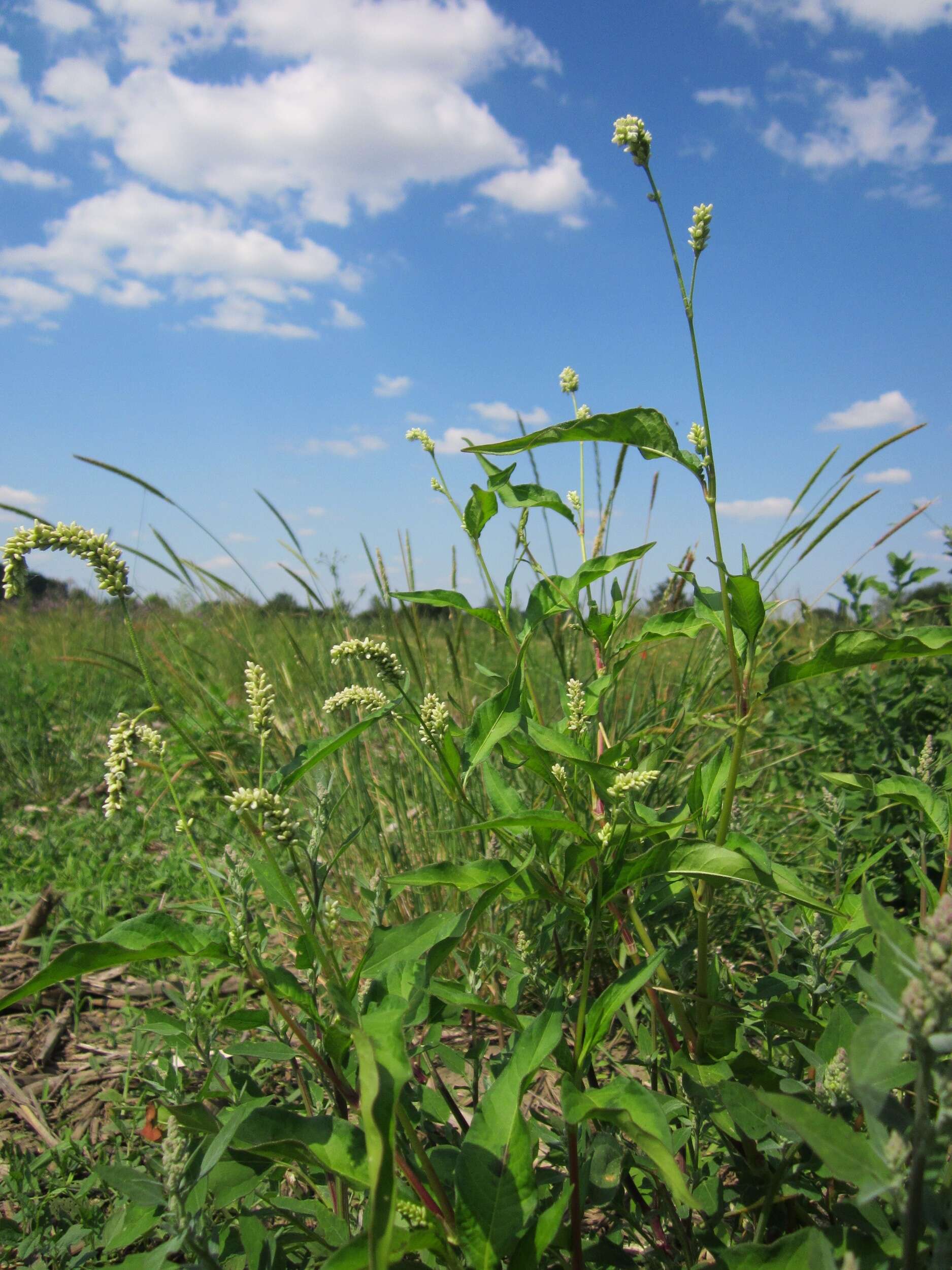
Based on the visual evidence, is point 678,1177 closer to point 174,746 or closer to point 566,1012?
point 566,1012

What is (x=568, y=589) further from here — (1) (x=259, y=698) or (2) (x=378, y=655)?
(1) (x=259, y=698)

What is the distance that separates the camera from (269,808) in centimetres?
71

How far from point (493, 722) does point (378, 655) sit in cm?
16

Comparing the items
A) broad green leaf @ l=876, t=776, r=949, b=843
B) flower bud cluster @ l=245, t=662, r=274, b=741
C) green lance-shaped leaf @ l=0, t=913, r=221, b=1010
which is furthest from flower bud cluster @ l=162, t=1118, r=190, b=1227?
broad green leaf @ l=876, t=776, r=949, b=843

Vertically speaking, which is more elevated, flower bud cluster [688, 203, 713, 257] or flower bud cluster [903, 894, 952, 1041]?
flower bud cluster [688, 203, 713, 257]

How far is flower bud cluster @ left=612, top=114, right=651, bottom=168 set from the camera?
0.87m

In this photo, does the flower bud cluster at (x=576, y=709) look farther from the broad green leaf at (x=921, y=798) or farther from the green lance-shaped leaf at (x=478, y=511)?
the broad green leaf at (x=921, y=798)

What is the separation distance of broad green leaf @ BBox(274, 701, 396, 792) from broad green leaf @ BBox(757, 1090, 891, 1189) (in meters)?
0.45

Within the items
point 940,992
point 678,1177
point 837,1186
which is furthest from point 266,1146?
point 837,1186

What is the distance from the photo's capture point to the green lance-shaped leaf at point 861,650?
2.61 ft

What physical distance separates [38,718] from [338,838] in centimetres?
205

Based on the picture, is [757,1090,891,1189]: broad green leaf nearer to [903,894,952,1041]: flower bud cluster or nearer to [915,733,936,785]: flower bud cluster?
[903,894,952,1041]: flower bud cluster

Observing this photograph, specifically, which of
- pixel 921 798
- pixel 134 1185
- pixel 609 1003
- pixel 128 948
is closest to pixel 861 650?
pixel 921 798

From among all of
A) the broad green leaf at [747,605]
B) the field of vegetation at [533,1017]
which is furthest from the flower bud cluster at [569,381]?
the broad green leaf at [747,605]
